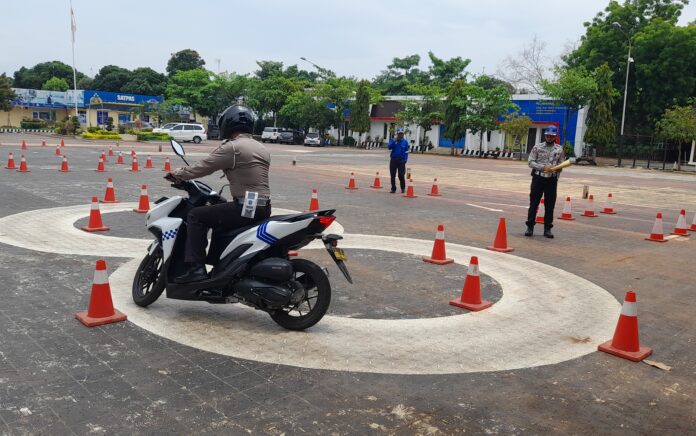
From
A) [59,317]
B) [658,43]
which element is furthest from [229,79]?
[59,317]

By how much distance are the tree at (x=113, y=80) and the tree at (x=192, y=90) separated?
80.1 ft

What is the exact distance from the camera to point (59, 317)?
5.22 m

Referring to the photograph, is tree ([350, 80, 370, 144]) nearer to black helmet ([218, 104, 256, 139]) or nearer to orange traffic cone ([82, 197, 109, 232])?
orange traffic cone ([82, 197, 109, 232])

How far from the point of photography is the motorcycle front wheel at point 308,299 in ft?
16.4

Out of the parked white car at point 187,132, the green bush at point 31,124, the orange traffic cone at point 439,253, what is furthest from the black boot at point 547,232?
the green bush at point 31,124

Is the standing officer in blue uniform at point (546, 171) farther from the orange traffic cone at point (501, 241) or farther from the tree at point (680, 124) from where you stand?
the tree at point (680, 124)

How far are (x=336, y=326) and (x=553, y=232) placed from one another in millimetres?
7269

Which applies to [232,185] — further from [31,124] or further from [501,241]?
[31,124]

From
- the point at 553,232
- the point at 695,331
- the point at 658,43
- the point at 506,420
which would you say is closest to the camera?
the point at 506,420

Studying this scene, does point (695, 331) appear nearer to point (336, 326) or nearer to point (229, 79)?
point (336, 326)

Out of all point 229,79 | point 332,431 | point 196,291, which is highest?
point 229,79

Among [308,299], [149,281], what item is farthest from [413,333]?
[149,281]

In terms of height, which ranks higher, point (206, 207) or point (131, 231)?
point (206, 207)

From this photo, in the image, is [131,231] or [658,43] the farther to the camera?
[658,43]
